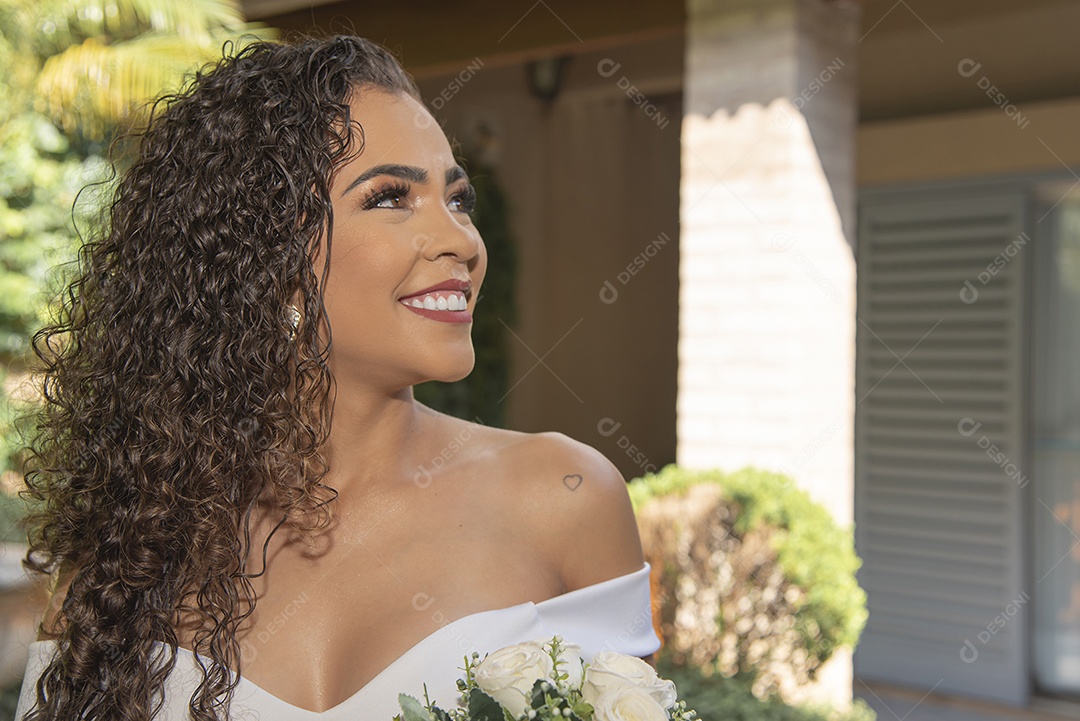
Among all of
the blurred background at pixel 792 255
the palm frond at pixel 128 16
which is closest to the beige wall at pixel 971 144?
the blurred background at pixel 792 255

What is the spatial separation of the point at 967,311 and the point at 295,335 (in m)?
5.57

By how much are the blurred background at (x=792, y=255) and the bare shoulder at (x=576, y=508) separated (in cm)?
235

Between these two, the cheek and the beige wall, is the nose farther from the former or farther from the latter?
the beige wall

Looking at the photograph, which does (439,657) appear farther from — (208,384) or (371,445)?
(208,384)

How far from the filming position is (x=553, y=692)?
1.29 meters

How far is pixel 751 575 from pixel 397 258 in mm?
3060

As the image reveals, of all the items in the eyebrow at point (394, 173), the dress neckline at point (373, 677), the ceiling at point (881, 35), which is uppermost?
the ceiling at point (881, 35)

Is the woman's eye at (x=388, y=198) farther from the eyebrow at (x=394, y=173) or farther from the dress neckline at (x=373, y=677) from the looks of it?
the dress neckline at (x=373, y=677)

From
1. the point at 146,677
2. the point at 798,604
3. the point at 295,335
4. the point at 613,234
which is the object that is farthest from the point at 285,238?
the point at 613,234

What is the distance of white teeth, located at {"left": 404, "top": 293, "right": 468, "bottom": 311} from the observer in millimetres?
1657

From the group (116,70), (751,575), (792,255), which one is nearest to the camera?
(751,575)

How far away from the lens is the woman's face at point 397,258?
5.40 feet

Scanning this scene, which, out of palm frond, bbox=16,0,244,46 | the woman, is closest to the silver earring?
the woman

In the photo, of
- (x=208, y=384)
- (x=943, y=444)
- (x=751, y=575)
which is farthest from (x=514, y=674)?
(x=943, y=444)
